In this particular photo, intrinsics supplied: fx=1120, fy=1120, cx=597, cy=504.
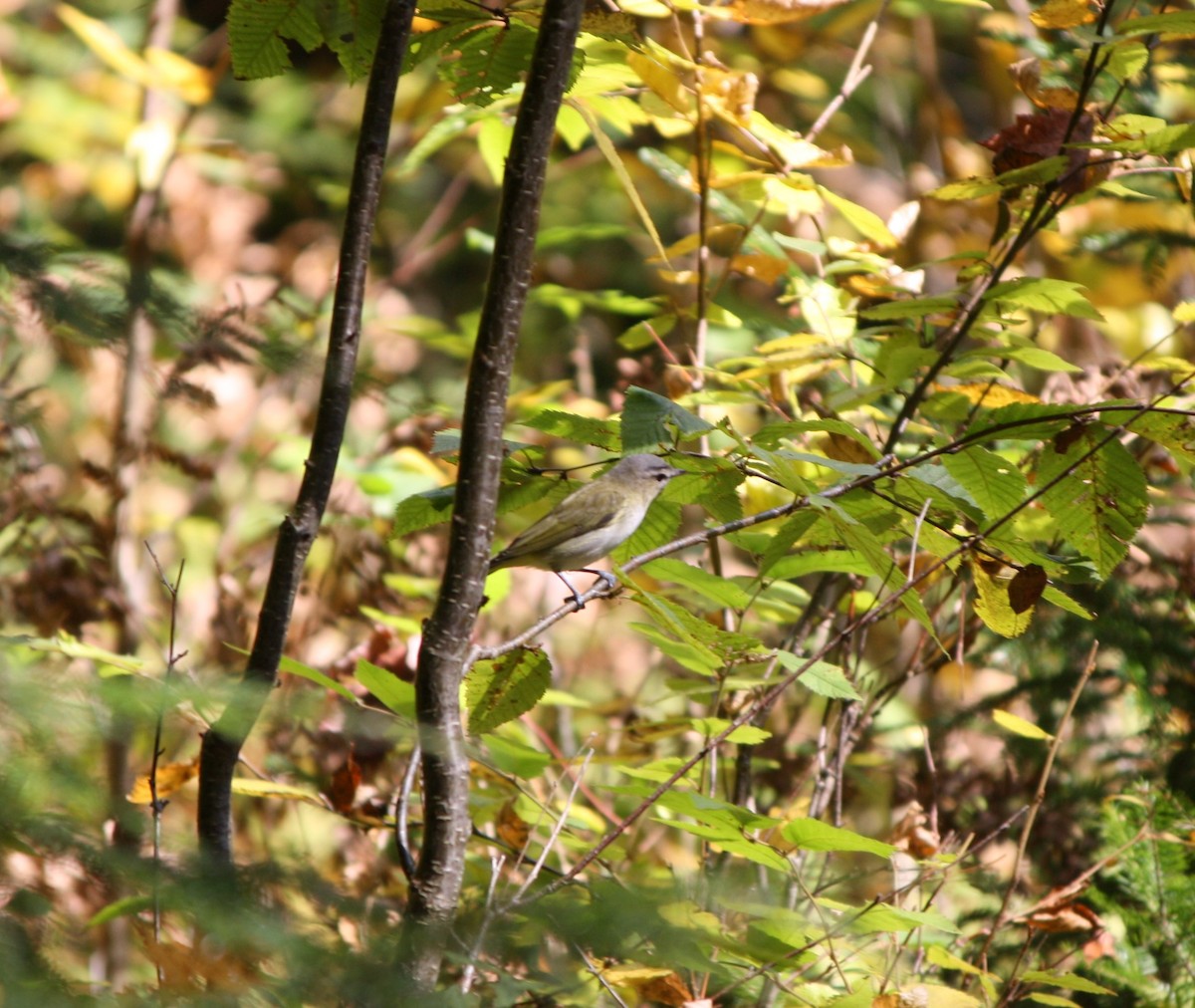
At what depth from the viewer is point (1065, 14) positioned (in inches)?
59.7

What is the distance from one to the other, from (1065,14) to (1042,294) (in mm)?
391

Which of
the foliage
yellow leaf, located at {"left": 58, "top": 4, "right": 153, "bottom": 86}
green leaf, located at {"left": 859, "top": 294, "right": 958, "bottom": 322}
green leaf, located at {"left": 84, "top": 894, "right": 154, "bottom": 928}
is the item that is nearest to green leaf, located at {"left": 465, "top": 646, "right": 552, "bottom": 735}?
the foliage

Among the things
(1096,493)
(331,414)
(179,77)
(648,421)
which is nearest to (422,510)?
(331,414)

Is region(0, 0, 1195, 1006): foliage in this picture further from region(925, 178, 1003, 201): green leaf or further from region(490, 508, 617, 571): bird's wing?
region(490, 508, 617, 571): bird's wing

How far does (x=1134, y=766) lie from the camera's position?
2486 mm

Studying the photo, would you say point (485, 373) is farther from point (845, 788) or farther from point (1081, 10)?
point (845, 788)

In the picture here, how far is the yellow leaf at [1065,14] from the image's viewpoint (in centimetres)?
150

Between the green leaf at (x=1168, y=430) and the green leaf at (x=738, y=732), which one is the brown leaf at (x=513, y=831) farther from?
the green leaf at (x=1168, y=430)

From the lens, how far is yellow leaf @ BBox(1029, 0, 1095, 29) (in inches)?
59.1

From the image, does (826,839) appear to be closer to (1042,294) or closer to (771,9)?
(1042,294)

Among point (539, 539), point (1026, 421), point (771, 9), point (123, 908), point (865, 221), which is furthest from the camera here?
point (539, 539)

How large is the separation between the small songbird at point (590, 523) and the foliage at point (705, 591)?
225 mm

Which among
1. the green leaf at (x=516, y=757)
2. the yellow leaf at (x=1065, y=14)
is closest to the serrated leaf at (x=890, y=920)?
the green leaf at (x=516, y=757)

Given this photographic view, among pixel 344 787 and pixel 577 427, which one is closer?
pixel 577 427
